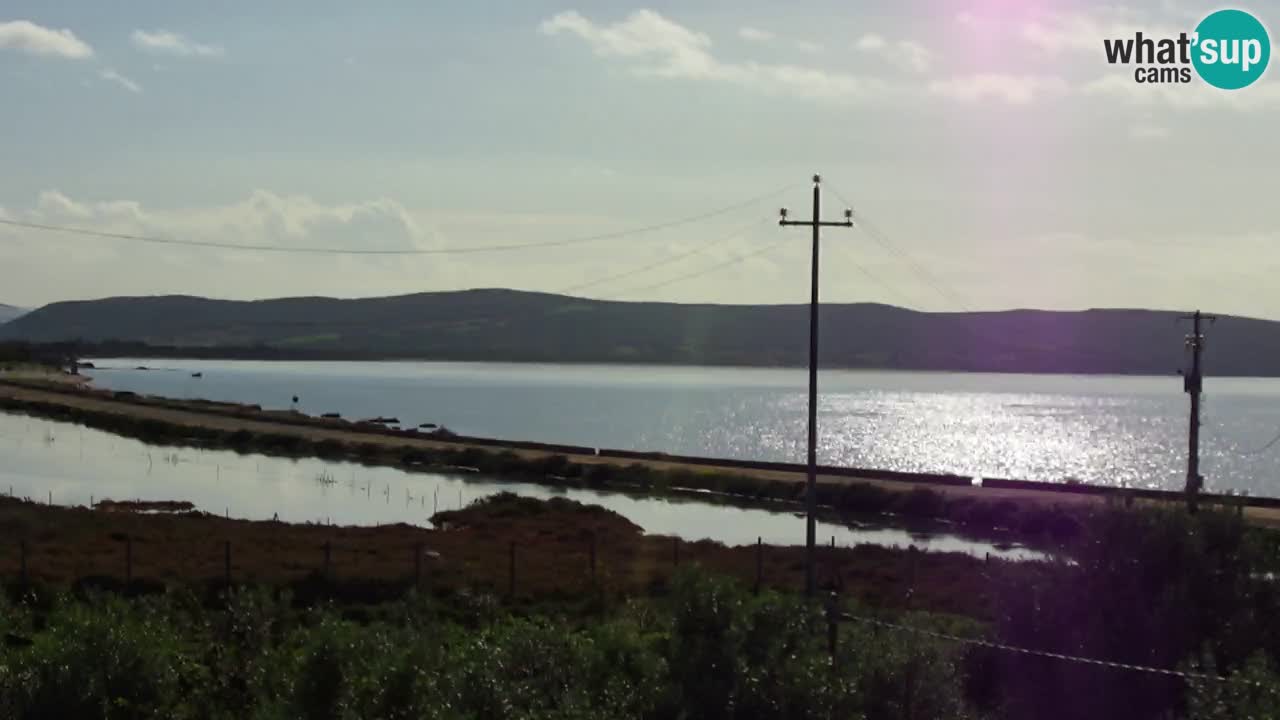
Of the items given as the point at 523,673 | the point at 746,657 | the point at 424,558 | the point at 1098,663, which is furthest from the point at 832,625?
the point at 424,558

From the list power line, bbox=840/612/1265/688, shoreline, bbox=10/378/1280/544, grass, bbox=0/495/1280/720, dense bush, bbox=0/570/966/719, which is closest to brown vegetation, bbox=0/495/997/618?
shoreline, bbox=10/378/1280/544

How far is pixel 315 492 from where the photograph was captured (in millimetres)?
81750

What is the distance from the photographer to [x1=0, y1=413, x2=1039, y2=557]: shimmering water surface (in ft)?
225

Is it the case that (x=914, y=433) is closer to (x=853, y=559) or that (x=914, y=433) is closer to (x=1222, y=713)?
(x=853, y=559)

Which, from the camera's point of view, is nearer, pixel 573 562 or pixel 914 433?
pixel 573 562

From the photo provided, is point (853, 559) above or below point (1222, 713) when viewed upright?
below

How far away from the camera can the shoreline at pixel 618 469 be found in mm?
73438

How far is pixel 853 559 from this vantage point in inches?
2103

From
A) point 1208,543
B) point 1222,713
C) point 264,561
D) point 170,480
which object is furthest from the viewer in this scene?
point 170,480

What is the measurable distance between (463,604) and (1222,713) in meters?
24.7

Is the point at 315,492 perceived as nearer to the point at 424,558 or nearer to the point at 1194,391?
the point at 424,558

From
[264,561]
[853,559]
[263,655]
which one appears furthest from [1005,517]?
[263,655]

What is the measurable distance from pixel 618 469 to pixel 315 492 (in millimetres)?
23463

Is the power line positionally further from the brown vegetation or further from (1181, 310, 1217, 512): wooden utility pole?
(1181, 310, 1217, 512): wooden utility pole
